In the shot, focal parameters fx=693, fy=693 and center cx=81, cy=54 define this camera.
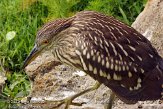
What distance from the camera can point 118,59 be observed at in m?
6.12

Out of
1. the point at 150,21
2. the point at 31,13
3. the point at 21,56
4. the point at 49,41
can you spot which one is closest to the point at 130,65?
the point at 49,41

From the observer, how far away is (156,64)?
20.2ft

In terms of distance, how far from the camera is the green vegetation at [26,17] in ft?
28.3

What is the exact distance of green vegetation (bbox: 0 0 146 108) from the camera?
862cm

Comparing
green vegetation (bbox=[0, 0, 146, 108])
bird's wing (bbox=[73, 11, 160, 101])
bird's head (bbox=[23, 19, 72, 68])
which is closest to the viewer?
bird's wing (bbox=[73, 11, 160, 101])

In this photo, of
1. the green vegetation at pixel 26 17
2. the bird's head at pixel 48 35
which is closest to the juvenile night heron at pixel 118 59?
the bird's head at pixel 48 35

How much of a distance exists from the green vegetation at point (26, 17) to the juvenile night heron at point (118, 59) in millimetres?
2124

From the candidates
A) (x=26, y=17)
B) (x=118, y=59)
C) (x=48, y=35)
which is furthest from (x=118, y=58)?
(x=26, y=17)

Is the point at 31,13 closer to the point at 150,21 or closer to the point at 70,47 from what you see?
the point at 150,21

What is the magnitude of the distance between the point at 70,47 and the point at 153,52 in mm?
748

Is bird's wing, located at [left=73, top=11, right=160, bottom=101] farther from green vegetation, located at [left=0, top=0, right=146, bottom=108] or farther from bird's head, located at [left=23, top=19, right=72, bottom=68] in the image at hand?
green vegetation, located at [left=0, top=0, right=146, bottom=108]

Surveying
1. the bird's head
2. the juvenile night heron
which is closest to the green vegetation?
the bird's head

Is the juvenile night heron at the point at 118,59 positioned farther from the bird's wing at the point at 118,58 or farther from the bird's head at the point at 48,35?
the bird's head at the point at 48,35

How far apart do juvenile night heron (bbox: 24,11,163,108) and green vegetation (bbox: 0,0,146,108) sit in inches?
83.6
